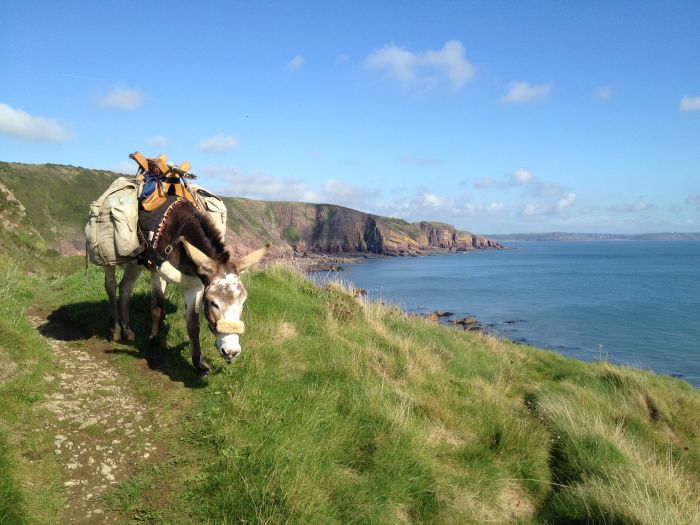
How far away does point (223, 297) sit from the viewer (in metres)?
4.60

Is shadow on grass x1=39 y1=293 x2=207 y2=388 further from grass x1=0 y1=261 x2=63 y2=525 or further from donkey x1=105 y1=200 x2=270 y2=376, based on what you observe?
grass x1=0 y1=261 x2=63 y2=525

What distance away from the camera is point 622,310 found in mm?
41500

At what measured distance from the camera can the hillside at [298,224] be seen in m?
80.2

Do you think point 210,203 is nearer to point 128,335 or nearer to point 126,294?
point 126,294

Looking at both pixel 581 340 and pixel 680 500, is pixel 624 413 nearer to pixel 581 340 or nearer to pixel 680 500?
pixel 680 500

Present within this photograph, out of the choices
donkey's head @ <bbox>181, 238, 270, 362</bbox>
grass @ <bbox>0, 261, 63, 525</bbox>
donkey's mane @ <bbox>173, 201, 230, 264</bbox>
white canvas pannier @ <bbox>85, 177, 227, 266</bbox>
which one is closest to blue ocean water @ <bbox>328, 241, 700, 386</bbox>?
white canvas pannier @ <bbox>85, 177, 227, 266</bbox>

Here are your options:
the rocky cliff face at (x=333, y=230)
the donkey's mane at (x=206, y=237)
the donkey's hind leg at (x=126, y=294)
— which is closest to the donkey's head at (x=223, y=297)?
the donkey's mane at (x=206, y=237)

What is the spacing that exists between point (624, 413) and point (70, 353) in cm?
1042

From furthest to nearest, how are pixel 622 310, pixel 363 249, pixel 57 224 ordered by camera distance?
pixel 363 249 → pixel 57 224 → pixel 622 310

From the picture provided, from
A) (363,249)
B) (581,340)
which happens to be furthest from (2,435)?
(363,249)

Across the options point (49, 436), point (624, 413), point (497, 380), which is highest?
point (49, 436)

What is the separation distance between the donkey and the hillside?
80.7m

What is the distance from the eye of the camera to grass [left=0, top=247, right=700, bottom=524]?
152 inches

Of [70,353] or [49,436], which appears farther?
[70,353]
